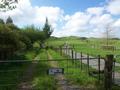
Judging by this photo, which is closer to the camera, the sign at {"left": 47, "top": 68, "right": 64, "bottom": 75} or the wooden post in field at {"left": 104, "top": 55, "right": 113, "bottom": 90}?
the sign at {"left": 47, "top": 68, "right": 64, "bottom": 75}

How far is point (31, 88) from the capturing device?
13.2 m

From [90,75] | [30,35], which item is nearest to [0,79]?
[90,75]

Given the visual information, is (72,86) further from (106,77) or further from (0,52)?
(0,52)

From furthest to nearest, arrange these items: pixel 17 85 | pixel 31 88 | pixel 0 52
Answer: pixel 0 52
pixel 17 85
pixel 31 88

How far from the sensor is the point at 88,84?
14211 millimetres

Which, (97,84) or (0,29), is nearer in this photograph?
(97,84)

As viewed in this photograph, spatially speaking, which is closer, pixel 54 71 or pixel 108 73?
pixel 54 71

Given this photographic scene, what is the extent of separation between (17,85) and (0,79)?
239cm

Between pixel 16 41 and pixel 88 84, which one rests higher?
pixel 16 41

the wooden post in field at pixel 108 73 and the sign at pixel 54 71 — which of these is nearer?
the sign at pixel 54 71

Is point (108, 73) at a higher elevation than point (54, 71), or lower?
lower

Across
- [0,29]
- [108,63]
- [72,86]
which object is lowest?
[72,86]

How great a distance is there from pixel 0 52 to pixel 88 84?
12395 millimetres

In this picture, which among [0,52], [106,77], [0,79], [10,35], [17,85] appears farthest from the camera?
[10,35]
